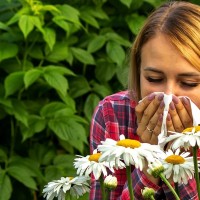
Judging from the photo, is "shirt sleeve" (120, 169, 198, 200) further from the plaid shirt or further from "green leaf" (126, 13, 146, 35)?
"green leaf" (126, 13, 146, 35)

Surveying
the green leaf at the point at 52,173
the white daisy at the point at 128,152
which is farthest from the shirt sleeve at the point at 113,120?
the white daisy at the point at 128,152

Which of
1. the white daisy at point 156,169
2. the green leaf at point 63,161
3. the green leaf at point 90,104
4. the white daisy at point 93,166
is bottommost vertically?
the white daisy at point 156,169

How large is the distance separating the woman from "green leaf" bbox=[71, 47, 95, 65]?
87 centimetres

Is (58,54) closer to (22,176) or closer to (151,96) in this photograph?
(22,176)

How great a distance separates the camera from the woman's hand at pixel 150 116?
1.64 metres

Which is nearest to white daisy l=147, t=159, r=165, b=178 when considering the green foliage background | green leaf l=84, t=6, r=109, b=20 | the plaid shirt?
the plaid shirt

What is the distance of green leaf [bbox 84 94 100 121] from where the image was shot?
2.80m

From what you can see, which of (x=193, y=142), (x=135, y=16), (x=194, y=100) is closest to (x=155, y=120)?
(x=194, y=100)

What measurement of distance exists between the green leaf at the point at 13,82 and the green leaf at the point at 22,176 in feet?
0.80

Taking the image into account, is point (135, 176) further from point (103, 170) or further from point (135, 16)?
point (135, 16)

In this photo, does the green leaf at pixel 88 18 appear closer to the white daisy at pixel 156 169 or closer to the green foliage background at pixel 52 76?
the green foliage background at pixel 52 76

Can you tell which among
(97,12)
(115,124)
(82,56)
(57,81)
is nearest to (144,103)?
(115,124)

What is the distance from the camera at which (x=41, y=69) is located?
8.63 ft

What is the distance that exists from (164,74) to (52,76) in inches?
38.7
